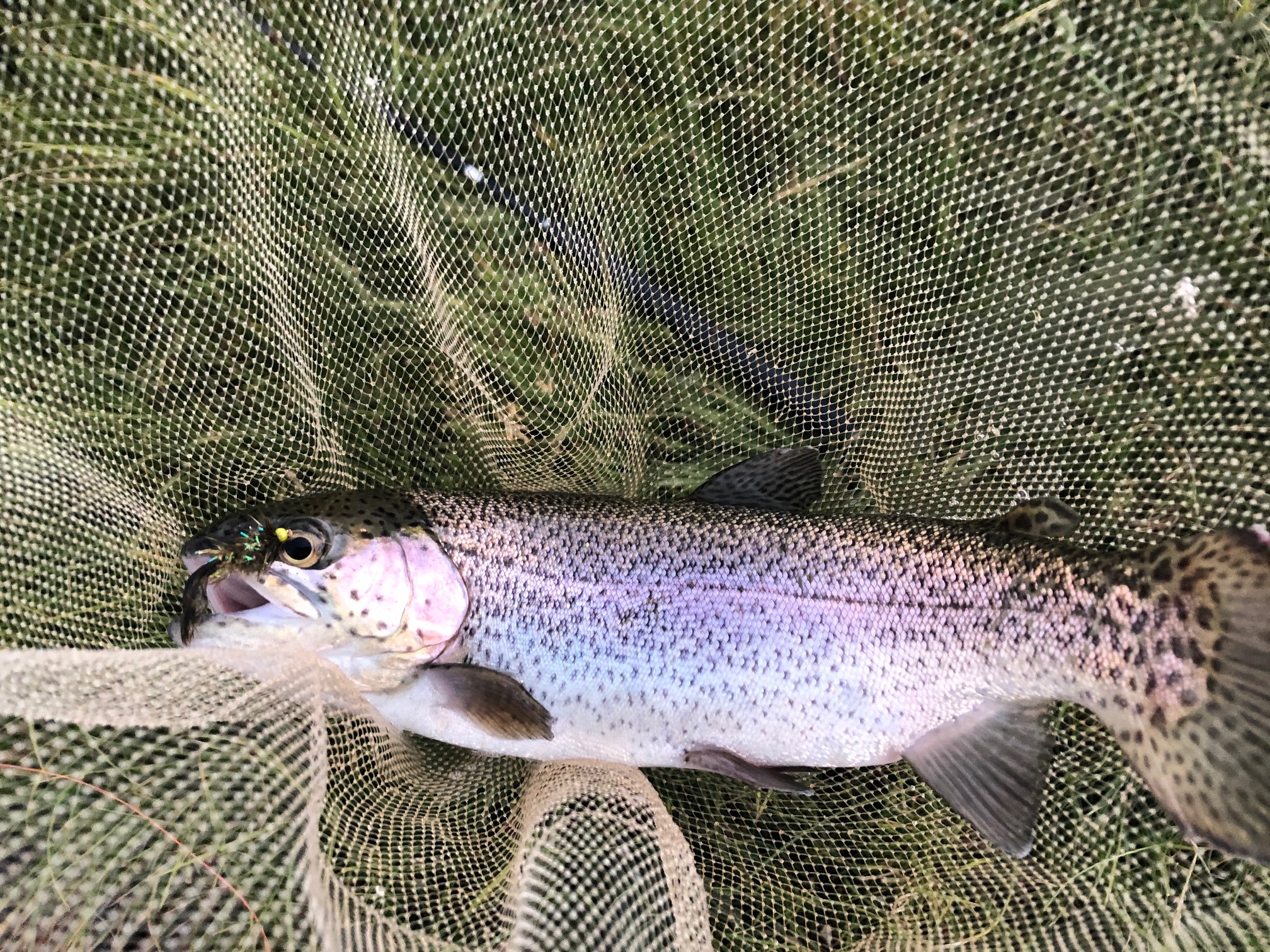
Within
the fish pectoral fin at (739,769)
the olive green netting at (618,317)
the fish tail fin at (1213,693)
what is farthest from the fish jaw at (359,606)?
the fish tail fin at (1213,693)

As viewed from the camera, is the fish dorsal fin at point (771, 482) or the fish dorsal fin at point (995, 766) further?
the fish dorsal fin at point (771, 482)

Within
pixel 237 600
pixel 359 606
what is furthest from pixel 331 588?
pixel 237 600

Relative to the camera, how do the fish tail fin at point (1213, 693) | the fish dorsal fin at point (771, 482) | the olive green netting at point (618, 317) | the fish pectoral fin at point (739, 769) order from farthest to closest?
the fish dorsal fin at point (771, 482)
the fish pectoral fin at point (739, 769)
the olive green netting at point (618, 317)
the fish tail fin at point (1213, 693)

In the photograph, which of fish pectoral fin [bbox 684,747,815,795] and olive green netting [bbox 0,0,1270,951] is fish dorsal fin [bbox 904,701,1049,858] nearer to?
olive green netting [bbox 0,0,1270,951]

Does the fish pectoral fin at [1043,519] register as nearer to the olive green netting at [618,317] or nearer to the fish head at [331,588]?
the olive green netting at [618,317]

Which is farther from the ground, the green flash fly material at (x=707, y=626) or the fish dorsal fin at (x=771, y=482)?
the fish dorsal fin at (x=771, y=482)

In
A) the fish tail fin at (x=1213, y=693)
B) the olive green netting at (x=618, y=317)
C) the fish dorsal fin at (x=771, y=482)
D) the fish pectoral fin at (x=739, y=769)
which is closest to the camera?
the fish tail fin at (x=1213, y=693)

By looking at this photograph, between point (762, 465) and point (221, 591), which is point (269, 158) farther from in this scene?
point (762, 465)

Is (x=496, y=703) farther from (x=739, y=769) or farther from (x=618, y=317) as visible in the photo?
(x=618, y=317)
